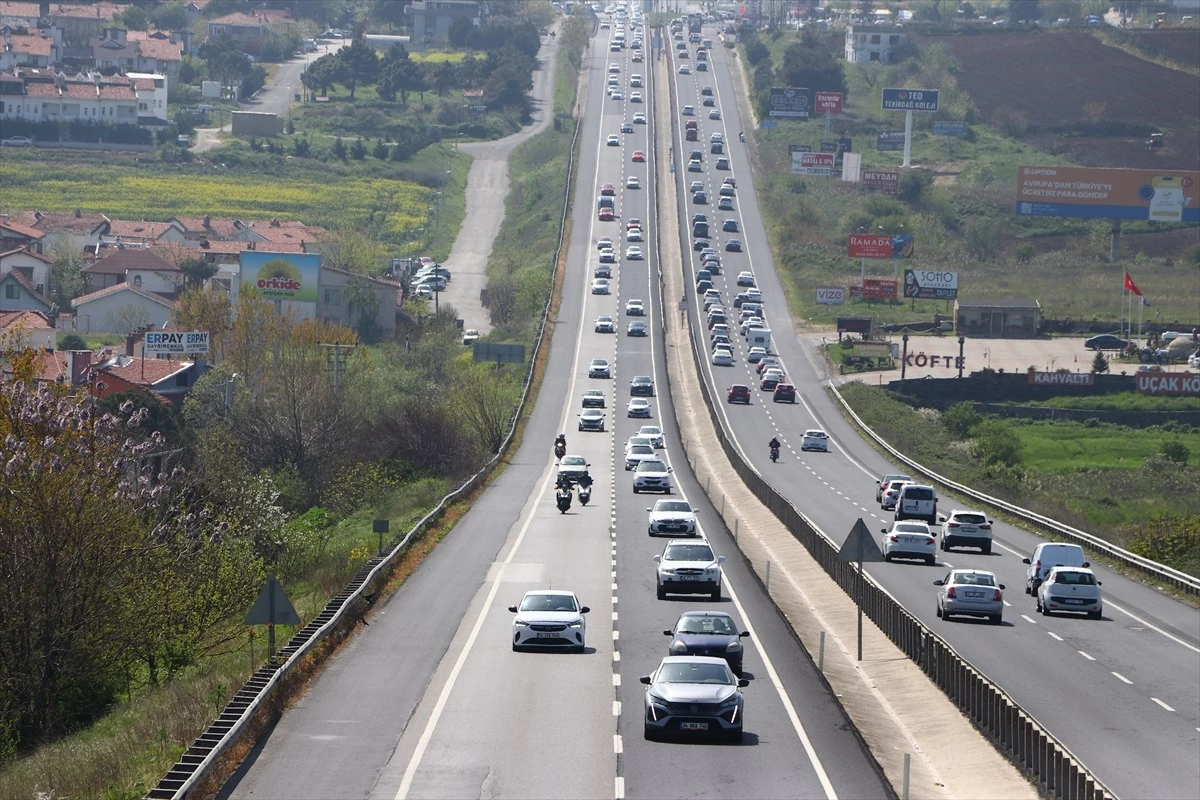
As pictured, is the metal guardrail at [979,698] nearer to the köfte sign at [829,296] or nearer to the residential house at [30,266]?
the köfte sign at [829,296]

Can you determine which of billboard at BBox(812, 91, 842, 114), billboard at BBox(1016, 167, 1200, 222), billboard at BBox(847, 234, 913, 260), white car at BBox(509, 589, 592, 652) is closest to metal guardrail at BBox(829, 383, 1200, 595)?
white car at BBox(509, 589, 592, 652)

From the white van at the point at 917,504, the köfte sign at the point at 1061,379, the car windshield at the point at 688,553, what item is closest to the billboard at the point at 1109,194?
the köfte sign at the point at 1061,379

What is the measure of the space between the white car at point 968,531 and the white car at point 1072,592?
10.0 m

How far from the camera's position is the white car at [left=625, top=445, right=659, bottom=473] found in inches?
2660

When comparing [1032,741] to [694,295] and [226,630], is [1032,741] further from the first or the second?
[694,295]

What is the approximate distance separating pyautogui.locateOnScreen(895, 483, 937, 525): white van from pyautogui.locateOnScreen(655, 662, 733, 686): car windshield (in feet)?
102

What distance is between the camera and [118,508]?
31.3 metres

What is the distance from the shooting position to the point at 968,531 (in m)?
50.6

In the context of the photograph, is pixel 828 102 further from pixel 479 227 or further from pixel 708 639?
pixel 708 639

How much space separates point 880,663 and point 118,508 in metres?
14.7

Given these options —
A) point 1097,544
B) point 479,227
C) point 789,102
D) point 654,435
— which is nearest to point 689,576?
point 1097,544

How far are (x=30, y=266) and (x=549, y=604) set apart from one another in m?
107

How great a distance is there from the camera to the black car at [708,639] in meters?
29.0

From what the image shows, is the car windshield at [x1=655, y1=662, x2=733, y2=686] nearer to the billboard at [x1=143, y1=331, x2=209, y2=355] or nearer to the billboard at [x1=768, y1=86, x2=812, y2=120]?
the billboard at [x1=143, y1=331, x2=209, y2=355]
